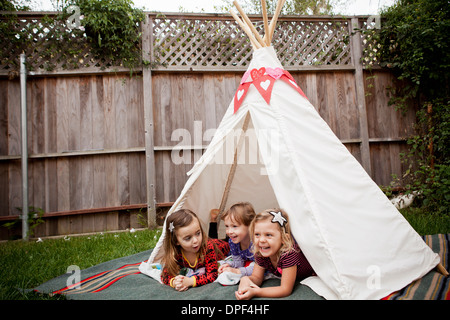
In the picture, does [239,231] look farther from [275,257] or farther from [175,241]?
[175,241]

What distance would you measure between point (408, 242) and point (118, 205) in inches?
135

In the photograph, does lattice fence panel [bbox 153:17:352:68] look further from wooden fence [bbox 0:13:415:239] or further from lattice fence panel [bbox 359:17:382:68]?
lattice fence panel [bbox 359:17:382:68]

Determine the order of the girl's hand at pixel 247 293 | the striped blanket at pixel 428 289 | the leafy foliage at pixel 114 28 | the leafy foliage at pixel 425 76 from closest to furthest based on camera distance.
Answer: the striped blanket at pixel 428 289 → the girl's hand at pixel 247 293 → the leafy foliage at pixel 114 28 → the leafy foliage at pixel 425 76

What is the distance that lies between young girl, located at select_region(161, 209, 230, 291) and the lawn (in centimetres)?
82

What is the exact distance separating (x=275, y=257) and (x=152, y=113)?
2.84 meters

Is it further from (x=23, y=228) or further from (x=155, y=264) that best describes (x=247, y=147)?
(x=23, y=228)

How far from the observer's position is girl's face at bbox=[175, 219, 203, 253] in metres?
2.00

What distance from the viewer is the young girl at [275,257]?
1.65 m

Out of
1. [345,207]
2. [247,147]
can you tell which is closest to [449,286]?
[345,207]

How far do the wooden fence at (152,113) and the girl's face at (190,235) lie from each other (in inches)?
79.2

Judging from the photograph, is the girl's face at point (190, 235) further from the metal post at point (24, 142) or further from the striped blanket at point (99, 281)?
the metal post at point (24, 142)

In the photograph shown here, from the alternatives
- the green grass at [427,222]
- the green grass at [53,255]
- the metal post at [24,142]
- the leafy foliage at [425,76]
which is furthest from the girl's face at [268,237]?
the metal post at [24,142]

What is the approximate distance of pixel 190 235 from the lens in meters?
2.01

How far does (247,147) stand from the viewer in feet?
9.33
